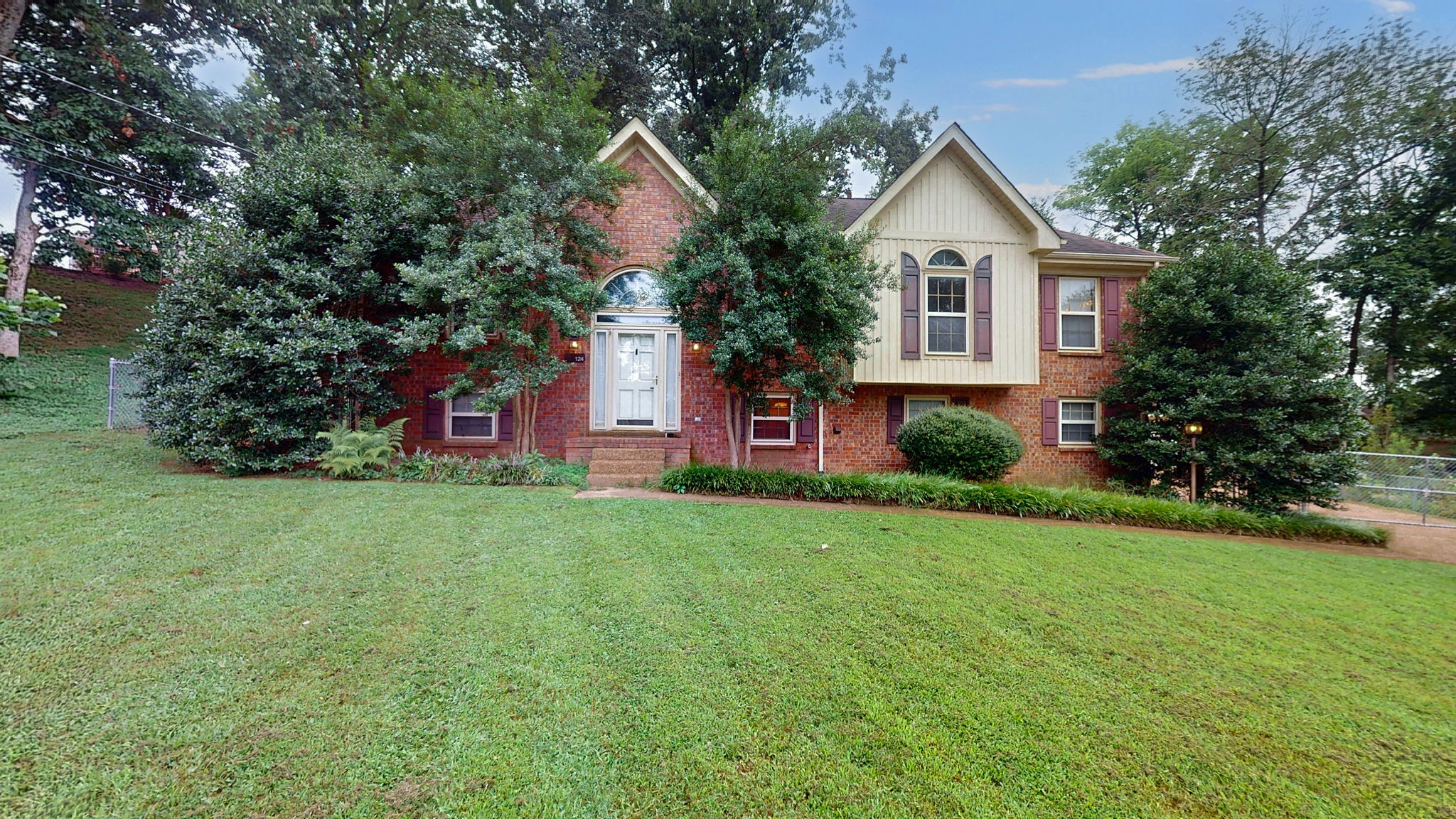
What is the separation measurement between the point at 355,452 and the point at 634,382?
4.70 metres

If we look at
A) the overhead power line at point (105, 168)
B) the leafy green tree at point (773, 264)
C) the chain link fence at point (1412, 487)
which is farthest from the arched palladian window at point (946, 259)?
the overhead power line at point (105, 168)

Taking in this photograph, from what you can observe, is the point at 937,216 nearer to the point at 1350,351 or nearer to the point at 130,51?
the point at 1350,351

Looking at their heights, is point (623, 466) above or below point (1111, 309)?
below

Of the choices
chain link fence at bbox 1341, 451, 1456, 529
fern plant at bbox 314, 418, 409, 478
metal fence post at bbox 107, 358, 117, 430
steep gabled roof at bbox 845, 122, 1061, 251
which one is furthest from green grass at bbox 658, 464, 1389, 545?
metal fence post at bbox 107, 358, 117, 430

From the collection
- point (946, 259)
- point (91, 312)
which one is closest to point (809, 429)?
point (946, 259)

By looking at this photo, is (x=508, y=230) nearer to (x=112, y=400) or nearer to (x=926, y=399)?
(x=926, y=399)

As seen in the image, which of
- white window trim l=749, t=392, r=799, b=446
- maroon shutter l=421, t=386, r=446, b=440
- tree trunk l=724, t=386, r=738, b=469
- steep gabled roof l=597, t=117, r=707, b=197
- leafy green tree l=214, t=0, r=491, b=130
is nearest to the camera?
tree trunk l=724, t=386, r=738, b=469

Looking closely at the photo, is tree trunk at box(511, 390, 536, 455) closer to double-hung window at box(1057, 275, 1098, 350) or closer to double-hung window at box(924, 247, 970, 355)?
double-hung window at box(924, 247, 970, 355)

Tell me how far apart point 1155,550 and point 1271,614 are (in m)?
1.77

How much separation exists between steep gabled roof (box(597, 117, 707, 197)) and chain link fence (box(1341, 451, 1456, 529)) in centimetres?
1286

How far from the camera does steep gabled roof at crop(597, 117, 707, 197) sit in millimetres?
9406

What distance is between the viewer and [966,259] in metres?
9.91

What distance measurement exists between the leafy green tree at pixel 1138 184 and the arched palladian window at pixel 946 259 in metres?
11.5

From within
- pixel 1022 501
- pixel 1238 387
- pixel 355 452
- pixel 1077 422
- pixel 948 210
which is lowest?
pixel 1022 501
